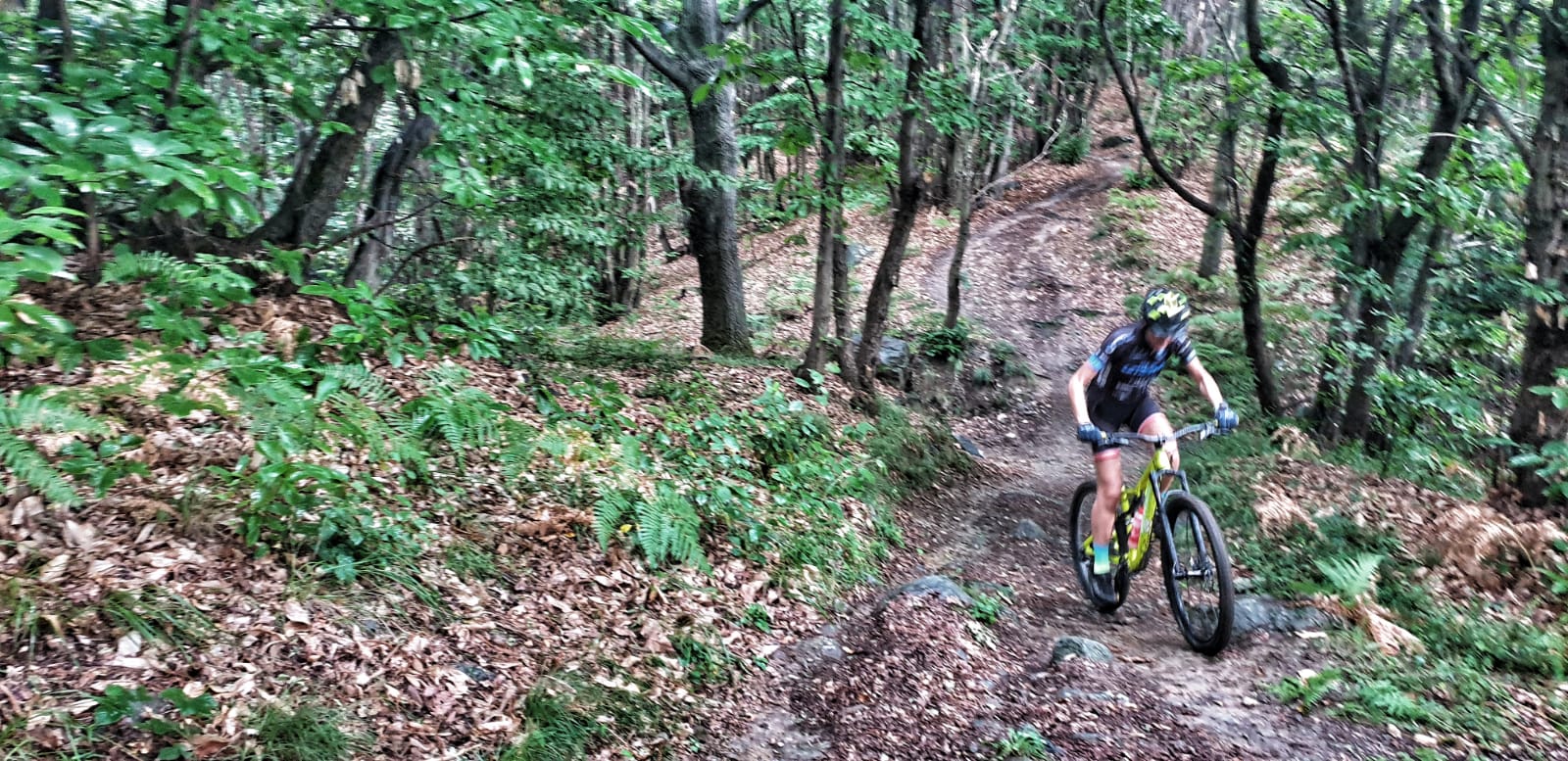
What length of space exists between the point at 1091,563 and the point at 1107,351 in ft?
5.32

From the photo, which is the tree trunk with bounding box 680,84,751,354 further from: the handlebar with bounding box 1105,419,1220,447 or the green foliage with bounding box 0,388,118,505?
the green foliage with bounding box 0,388,118,505

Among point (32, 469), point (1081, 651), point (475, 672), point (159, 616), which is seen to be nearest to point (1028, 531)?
point (1081, 651)

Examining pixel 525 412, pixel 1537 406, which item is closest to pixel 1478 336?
pixel 1537 406

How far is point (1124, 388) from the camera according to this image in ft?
20.0

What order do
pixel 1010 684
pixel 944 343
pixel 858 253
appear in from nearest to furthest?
1. pixel 1010 684
2. pixel 944 343
3. pixel 858 253

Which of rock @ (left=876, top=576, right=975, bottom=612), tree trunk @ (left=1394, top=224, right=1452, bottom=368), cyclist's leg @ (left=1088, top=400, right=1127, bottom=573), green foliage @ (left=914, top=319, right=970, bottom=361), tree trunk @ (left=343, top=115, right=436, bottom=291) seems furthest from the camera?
green foliage @ (left=914, top=319, right=970, bottom=361)

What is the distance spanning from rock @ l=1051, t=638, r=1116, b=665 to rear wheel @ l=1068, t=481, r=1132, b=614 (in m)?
0.88

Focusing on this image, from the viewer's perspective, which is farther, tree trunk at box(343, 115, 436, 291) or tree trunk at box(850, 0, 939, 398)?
tree trunk at box(850, 0, 939, 398)

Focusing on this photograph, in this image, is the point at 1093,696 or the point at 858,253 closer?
the point at 1093,696

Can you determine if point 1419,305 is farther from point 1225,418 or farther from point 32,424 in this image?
point 32,424

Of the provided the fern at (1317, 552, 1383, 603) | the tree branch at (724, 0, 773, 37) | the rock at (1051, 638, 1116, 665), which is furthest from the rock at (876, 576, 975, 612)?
the tree branch at (724, 0, 773, 37)

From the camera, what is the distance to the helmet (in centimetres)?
568

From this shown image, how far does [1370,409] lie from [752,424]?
6521mm

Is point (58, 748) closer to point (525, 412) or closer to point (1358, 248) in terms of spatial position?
point (525, 412)
